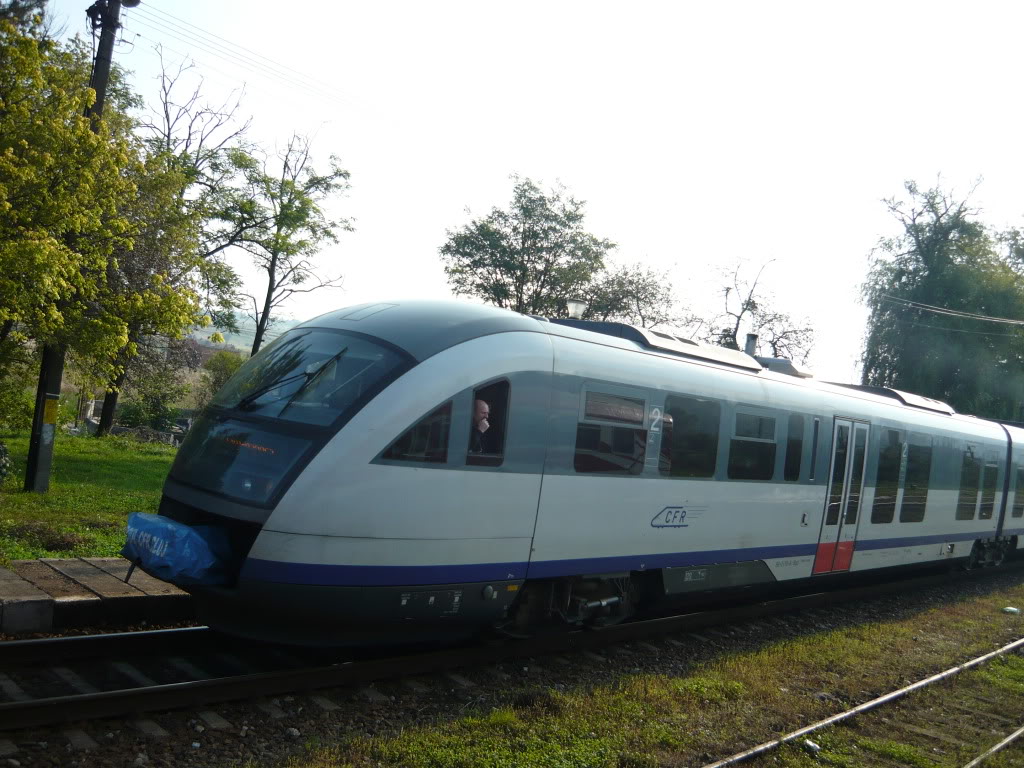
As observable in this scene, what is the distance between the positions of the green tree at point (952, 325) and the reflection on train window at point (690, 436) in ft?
107

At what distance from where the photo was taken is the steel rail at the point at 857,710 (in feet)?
19.6

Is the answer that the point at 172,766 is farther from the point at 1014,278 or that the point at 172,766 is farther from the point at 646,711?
the point at 1014,278

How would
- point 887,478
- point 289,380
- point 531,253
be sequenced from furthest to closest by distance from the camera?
point 531,253
point 887,478
point 289,380

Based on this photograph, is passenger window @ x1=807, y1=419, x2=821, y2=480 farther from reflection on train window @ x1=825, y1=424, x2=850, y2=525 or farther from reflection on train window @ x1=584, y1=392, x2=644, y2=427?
reflection on train window @ x1=584, y1=392, x2=644, y2=427

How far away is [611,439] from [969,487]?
10303 millimetres

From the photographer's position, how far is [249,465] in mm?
6395

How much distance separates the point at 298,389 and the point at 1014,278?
41.1 meters

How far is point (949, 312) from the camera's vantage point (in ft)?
125

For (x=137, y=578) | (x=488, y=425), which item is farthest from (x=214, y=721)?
(x=137, y=578)

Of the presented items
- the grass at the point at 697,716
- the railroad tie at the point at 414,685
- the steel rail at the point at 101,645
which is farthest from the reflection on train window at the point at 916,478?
the steel rail at the point at 101,645

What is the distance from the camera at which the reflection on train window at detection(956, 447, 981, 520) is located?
1485 cm

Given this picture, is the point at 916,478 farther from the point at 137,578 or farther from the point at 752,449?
the point at 137,578

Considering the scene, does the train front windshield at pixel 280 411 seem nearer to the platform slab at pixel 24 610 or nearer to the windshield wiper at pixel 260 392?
the windshield wiper at pixel 260 392

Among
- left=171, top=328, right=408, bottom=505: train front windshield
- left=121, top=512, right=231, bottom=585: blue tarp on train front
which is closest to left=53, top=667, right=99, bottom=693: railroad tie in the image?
left=121, top=512, right=231, bottom=585: blue tarp on train front
